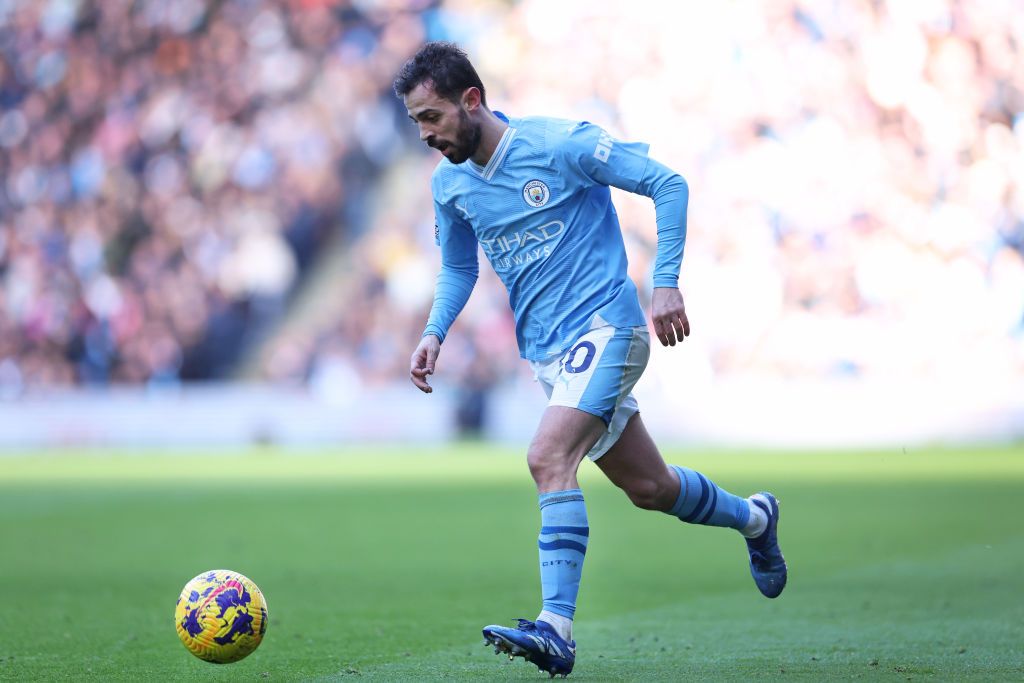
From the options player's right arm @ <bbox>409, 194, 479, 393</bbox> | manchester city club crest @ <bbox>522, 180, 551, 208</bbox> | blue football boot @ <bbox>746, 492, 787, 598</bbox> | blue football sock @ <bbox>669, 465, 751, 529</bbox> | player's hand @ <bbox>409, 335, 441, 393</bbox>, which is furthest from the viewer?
blue football boot @ <bbox>746, 492, 787, 598</bbox>

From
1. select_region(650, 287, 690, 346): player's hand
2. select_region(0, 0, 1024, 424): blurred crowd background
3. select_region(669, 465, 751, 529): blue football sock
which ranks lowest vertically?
select_region(669, 465, 751, 529): blue football sock

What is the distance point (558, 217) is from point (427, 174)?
68.5ft

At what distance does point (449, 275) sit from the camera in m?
5.49

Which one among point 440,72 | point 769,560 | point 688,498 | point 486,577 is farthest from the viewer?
point 486,577

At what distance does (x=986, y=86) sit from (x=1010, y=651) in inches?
779

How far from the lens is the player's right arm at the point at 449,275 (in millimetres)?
5258

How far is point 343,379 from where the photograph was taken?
930 inches

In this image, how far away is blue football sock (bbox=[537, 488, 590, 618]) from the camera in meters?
4.58

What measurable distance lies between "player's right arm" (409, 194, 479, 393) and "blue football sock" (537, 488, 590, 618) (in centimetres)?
79

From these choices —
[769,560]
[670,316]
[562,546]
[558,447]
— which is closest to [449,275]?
[558,447]

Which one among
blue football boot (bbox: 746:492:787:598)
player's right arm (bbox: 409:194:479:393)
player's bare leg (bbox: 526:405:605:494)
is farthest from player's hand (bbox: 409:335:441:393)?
blue football boot (bbox: 746:492:787:598)

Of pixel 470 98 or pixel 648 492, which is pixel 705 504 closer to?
pixel 648 492

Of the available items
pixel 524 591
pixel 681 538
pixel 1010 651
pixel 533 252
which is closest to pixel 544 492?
pixel 533 252

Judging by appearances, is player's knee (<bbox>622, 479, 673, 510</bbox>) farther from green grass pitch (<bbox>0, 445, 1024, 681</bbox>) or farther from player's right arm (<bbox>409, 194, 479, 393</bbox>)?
player's right arm (<bbox>409, 194, 479, 393</bbox>)
